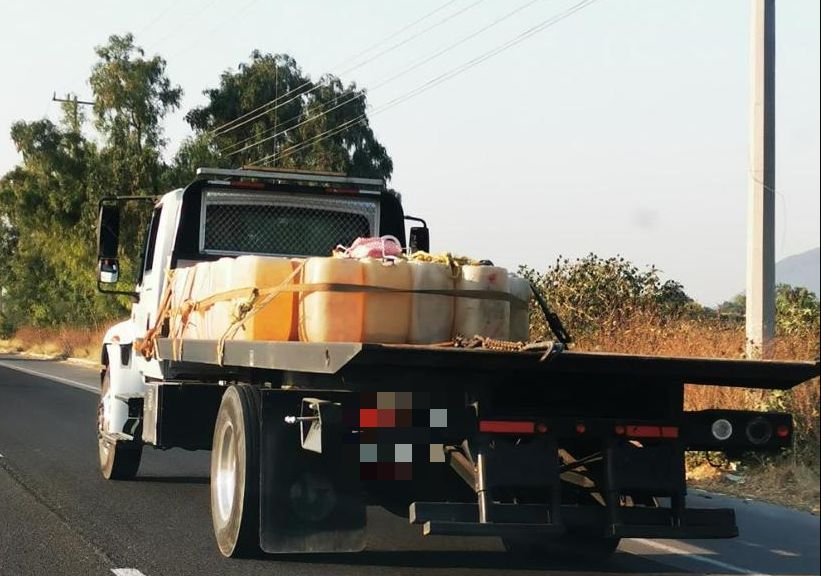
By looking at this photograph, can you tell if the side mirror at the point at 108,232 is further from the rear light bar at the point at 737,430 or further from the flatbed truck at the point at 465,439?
the rear light bar at the point at 737,430

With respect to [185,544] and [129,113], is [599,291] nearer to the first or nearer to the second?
[185,544]

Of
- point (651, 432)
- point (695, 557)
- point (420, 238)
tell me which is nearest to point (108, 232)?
point (420, 238)

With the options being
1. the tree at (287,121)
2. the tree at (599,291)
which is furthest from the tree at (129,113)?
the tree at (599,291)

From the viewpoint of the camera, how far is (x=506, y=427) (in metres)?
6.10

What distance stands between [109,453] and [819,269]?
30.0 ft

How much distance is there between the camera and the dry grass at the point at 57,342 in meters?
46.7

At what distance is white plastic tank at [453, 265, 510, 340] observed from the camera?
659cm

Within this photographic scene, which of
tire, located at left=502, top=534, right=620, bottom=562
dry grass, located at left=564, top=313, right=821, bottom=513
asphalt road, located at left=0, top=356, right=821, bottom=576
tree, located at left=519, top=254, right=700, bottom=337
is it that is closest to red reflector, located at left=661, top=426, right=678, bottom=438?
asphalt road, located at left=0, top=356, right=821, bottom=576

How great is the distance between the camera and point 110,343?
10953 millimetres

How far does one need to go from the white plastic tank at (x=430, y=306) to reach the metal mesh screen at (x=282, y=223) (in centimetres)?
362

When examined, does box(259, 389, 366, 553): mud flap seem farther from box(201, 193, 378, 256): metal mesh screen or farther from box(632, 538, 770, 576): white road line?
box(201, 193, 378, 256): metal mesh screen

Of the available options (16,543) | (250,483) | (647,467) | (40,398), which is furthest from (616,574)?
(40,398)

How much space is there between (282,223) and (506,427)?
170 inches

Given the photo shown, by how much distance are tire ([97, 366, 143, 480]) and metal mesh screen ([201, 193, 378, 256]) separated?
1995 millimetres
